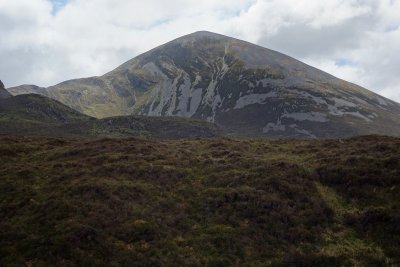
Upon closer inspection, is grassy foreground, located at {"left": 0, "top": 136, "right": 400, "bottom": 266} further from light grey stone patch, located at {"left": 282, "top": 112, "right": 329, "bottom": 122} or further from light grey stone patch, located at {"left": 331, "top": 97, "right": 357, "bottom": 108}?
light grey stone patch, located at {"left": 331, "top": 97, "right": 357, "bottom": 108}

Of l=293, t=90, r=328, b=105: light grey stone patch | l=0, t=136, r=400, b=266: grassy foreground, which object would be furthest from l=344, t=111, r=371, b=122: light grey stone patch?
l=0, t=136, r=400, b=266: grassy foreground

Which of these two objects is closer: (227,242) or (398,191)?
(227,242)

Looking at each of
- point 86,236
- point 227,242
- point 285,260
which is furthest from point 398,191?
point 86,236

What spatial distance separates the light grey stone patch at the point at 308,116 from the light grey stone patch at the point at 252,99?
19490 millimetres

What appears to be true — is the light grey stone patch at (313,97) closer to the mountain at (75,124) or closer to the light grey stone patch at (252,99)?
the light grey stone patch at (252,99)

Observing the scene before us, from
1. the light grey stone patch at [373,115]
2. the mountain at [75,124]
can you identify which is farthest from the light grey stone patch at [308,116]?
the mountain at [75,124]

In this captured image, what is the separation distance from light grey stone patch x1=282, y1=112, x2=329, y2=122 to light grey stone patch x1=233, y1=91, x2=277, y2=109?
1949cm

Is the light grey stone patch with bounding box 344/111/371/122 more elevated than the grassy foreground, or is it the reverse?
the light grey stone patch with bounding box 344/111/371/122

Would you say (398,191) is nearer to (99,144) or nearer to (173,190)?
(173,190)

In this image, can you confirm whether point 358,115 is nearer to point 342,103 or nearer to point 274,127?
point 342,103

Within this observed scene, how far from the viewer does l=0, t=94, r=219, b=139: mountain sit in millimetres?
119938

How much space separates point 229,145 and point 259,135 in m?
109

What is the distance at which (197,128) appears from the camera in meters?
146

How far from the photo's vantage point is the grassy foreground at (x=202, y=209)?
74.6 ft
